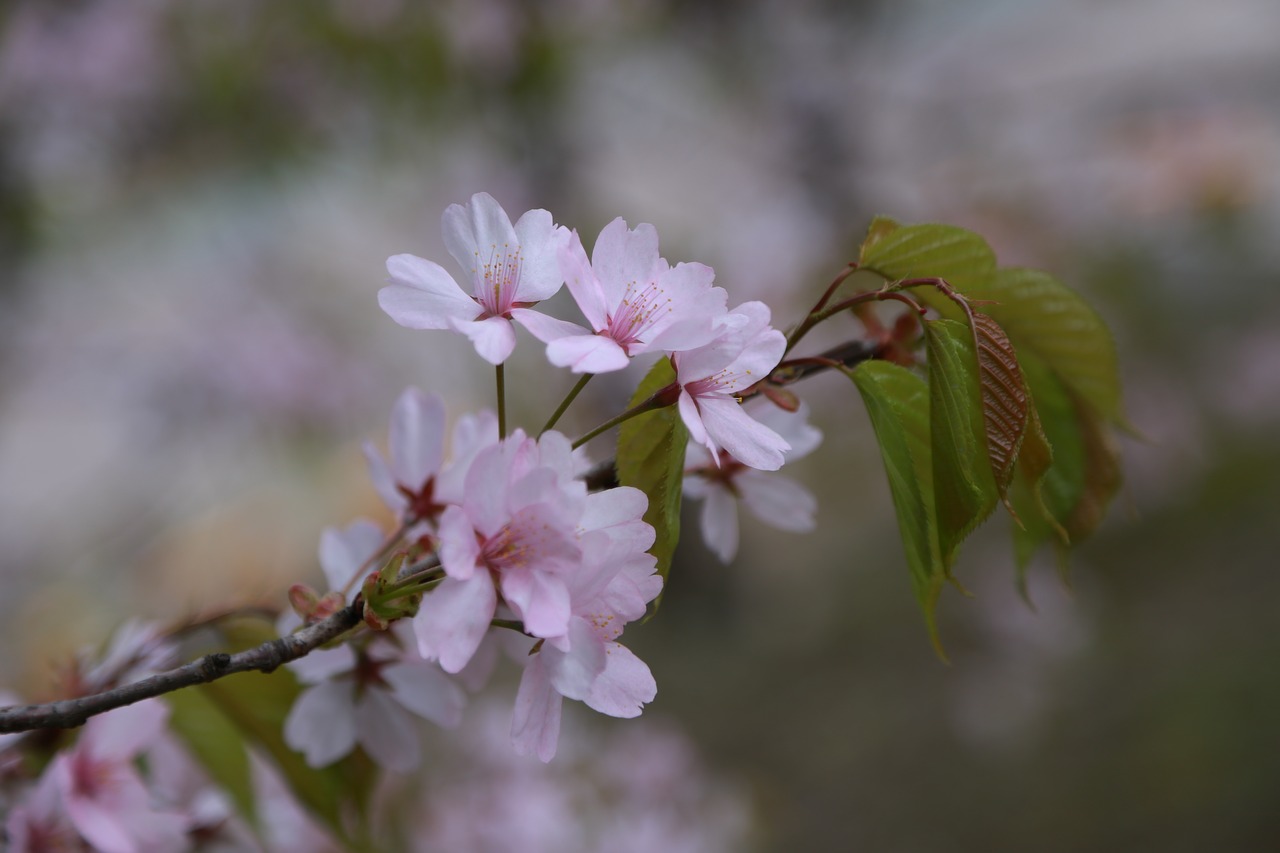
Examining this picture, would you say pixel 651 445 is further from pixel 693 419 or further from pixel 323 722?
pixel 323 722

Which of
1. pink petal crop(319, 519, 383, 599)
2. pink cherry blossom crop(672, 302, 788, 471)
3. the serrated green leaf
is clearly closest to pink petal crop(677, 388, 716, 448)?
pink cherry blossom crop(672, 302, 788, 471)

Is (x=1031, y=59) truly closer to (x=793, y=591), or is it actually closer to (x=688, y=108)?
(x=688, y=108)

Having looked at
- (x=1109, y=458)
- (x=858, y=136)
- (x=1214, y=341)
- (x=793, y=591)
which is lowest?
(x=793, y=591)

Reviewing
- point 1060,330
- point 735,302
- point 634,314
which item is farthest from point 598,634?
point 735,302

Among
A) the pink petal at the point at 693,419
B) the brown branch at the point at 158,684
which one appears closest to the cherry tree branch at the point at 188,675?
the brown branch at the point at 158,684

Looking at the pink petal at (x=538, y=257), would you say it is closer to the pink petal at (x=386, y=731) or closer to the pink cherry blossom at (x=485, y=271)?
the pink cherry blossom at (x=485, y=271)

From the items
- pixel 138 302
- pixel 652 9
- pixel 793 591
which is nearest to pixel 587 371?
pixel 652 9
